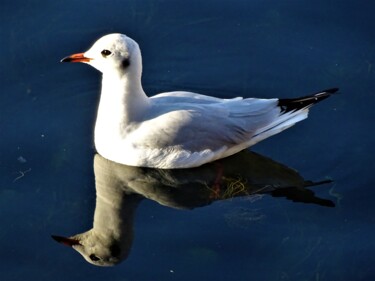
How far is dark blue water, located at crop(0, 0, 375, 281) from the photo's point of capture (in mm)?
8617

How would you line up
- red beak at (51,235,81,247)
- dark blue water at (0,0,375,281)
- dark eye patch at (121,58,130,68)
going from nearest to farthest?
dark blue water at (0,0,375,281) → red beak at (51,235,81,247) → dark eye patch at (121,58,130,68)

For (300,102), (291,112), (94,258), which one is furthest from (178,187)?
(300,102)

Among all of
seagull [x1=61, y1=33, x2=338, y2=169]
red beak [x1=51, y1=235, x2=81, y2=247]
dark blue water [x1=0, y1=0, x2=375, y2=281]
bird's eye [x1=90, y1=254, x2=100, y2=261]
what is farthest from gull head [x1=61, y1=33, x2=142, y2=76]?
bird's eye [x1=90, y1=254, x2=100, y2=261]

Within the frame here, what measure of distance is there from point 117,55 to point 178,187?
120 centimetres

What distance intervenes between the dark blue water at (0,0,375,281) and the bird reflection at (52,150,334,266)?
83mm

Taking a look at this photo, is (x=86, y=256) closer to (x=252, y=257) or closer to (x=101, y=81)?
(x=252, y=257)

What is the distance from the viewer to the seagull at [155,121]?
9.18 meters

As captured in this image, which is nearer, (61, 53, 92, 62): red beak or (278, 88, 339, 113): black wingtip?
(61, 53, 92, 62): red beak

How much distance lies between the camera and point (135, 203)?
30.1 ft

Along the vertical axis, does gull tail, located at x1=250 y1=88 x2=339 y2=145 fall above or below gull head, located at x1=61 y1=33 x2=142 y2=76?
below

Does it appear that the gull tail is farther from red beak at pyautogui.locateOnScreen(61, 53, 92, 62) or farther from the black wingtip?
red beak at pyautogui.locateOnScreen(61, 53, 92, 62)

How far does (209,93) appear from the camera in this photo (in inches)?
401

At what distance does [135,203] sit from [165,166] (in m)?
0.46

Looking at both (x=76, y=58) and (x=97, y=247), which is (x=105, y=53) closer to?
(x=76, y=58)
